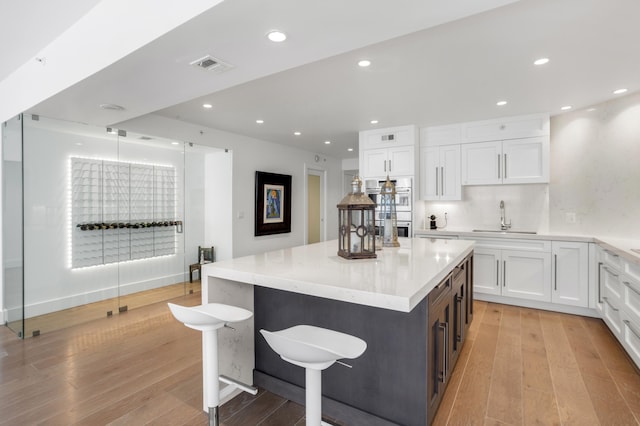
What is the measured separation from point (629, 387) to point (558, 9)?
2559 mm

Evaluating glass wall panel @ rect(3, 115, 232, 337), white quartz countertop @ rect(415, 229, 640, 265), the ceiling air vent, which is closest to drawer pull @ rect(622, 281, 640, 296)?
white quartz countertop @ rect(415, 229, 640, 265)

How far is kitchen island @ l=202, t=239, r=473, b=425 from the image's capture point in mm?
1529

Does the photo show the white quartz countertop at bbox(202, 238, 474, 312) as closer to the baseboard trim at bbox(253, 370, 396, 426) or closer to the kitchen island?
the kitchen island

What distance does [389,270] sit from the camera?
1.75 meters

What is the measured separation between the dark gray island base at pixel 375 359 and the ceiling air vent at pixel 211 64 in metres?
1.49

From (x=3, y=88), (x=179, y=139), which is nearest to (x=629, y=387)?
(x=179, y=139)

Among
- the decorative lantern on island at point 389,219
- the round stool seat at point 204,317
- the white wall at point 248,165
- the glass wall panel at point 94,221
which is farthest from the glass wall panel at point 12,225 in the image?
the decorative lantern on island at point 389,219

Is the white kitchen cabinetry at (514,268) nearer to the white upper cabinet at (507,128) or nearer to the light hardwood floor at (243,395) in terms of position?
the light hardwood floor at (243,395)

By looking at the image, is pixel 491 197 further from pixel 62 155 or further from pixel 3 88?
pixel 3 88

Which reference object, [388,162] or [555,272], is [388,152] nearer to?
[388,162]

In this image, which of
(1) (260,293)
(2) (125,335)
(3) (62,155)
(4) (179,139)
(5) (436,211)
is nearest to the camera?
(1) (260,293)

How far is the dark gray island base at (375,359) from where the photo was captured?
1.61 meters

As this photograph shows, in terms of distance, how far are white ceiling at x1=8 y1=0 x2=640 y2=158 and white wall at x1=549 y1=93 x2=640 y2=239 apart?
1.26 feet

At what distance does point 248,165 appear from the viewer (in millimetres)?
5457
